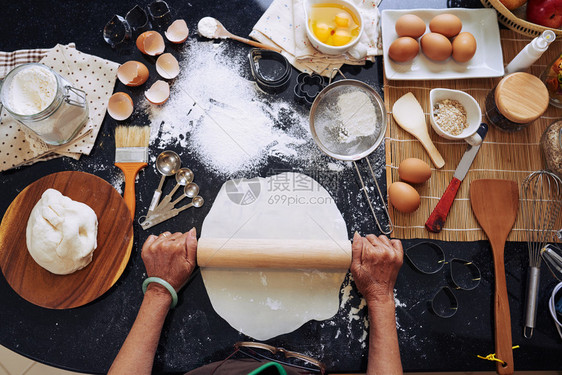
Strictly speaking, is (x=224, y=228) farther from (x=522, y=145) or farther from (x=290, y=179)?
(x=522, y=145)

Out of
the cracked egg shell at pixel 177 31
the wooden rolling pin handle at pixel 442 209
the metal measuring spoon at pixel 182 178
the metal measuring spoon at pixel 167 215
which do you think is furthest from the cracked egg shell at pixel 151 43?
the wooden rolling pin handle at pixel 442 209

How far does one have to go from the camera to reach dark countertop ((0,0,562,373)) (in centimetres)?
112

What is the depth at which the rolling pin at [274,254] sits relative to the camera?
3.59ft

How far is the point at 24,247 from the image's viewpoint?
1114 mm

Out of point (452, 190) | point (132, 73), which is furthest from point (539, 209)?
point (132, 73)

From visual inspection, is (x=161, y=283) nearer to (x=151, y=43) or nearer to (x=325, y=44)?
(x=151, y=43)

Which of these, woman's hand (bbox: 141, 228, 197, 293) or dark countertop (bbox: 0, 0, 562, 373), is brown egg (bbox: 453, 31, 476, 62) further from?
woman's hand (bbox: 141, 228, 197, 293)

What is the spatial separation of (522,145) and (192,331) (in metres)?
1.21

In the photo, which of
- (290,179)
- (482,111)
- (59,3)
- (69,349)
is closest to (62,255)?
(69,349)

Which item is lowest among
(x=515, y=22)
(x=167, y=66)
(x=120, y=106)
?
(x=120, y=106)

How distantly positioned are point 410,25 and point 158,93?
2.75ft

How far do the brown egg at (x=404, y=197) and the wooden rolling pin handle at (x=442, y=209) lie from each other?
69 mm

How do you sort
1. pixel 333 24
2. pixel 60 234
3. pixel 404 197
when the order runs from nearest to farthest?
pixel 60 234 < pixel 404 197 < pixel 333 24

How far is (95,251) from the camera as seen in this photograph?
1.13 metres
